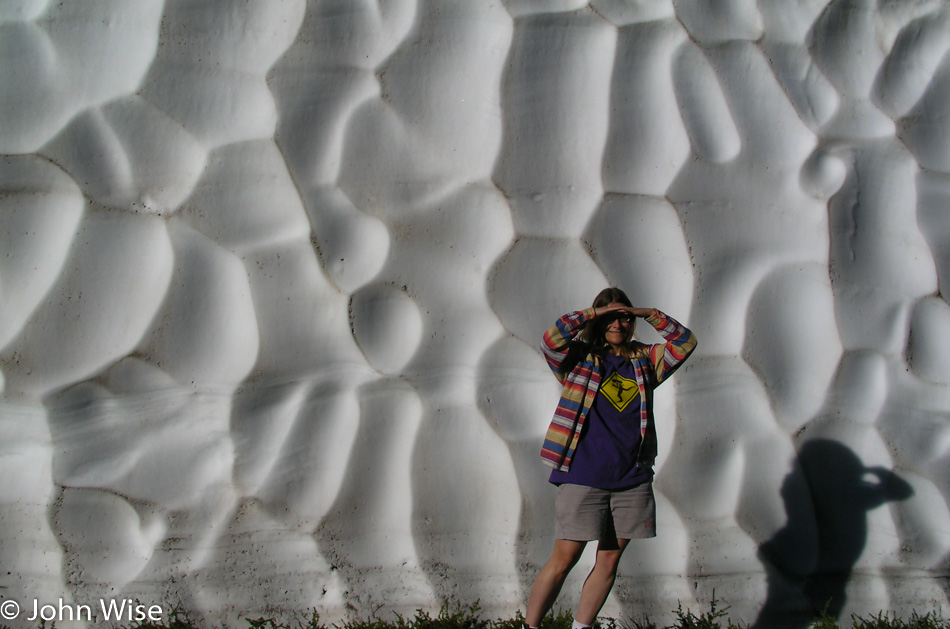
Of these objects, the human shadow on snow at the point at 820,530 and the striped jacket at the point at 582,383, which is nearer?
the striped jacket at the point at 582,383

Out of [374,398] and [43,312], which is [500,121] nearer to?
[374,398]

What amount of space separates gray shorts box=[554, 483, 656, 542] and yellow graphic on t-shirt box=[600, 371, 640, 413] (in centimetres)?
21

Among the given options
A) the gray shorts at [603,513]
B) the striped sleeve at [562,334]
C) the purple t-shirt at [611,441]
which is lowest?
the gray shorts at [603,513]

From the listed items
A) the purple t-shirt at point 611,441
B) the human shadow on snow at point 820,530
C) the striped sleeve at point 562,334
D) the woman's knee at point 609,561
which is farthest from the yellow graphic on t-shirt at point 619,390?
the human shadow on snow at point 820,530

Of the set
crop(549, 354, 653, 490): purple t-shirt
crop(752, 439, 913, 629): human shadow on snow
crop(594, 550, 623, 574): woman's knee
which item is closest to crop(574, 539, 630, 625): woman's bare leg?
crop(594, 550, 623, 574): woman's knee

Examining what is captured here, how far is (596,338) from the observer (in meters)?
1.97

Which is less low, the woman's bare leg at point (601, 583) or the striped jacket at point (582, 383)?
the striped jacket at point (582, 383)

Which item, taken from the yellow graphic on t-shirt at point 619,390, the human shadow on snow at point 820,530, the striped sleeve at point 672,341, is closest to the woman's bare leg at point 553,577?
the yellow graphic on t-shirt at point 619,390

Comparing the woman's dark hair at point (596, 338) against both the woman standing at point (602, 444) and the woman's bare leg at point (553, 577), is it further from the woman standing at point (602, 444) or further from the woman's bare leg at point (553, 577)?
the woman's bare leg at point (553, 577)

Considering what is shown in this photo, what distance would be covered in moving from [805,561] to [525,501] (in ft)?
2.88

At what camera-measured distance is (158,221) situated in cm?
227

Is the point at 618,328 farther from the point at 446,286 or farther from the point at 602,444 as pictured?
the point at 446,286

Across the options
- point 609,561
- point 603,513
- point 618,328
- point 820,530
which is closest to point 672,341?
point 618,328

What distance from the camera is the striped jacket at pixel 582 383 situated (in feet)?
6.13
